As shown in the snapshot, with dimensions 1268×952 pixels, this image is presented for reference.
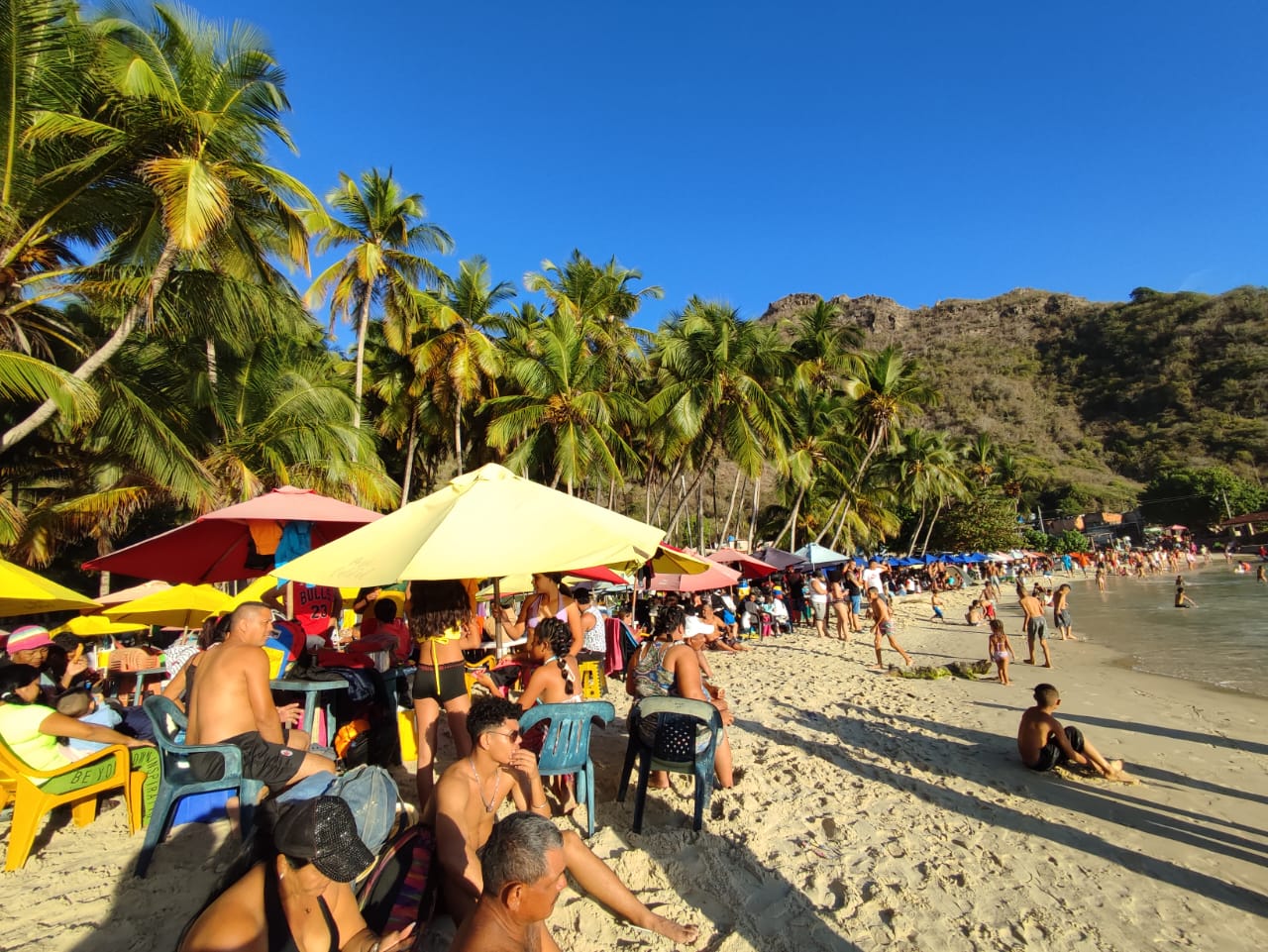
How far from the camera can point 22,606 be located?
15.5 feet

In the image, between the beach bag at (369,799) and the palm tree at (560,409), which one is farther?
the palm tree at (560,409)

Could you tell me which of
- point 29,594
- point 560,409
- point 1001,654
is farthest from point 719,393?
point 29,594

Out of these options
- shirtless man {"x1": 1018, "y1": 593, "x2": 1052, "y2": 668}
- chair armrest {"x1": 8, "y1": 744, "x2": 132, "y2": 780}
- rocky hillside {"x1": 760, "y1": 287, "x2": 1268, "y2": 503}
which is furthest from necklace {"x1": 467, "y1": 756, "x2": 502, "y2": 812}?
rocky hillside {"x1": 760, "y1": 287, "x2": 1268, "y2": 503}

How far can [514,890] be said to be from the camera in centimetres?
177

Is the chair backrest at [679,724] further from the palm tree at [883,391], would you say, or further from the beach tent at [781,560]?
the palm tree at [883,391]

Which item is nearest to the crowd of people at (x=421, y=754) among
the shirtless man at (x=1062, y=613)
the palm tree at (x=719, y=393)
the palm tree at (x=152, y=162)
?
the palm tree at (x=152, y=162)

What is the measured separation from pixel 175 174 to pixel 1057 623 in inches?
700

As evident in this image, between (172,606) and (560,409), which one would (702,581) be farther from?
(560,409)

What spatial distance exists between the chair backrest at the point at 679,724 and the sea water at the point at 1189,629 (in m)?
9.66

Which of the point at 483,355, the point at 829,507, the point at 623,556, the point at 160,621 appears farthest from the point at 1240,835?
the point at 829,507

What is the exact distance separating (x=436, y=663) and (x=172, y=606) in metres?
5.53

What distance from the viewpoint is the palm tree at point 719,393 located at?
19875mm

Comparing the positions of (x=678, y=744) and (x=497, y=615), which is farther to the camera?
(x=497, y=615)

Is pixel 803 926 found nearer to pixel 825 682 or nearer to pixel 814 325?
pixel 825 682
